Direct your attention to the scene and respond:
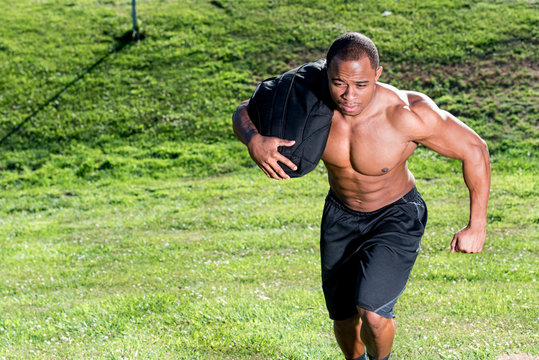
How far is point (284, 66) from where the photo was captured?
65.3 ft

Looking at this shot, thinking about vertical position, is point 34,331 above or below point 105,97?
above

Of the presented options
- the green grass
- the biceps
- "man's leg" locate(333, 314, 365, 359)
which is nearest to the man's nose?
the biceps

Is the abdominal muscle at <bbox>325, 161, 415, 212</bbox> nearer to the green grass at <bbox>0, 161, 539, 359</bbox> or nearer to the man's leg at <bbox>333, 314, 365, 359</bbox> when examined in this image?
the man's leg at <bbox>333, 314, 365, 359</bbox>

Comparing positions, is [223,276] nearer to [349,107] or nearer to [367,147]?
[367,147]

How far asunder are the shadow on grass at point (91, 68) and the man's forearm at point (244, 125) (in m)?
14.2

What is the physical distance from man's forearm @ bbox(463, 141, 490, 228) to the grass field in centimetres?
200

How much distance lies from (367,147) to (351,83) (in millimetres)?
611

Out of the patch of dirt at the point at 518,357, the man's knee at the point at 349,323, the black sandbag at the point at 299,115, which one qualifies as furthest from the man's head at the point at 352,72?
the patch of dirt at the point at 518,357

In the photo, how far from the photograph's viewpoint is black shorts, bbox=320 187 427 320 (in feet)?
15.1

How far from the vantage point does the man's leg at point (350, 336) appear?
209 inches

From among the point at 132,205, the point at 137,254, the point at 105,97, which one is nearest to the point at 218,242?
the point at 137,254

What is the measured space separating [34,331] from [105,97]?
Result: 42.7 feet

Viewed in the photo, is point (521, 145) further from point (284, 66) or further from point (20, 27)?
point (20, 27)

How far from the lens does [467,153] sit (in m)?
4.60
